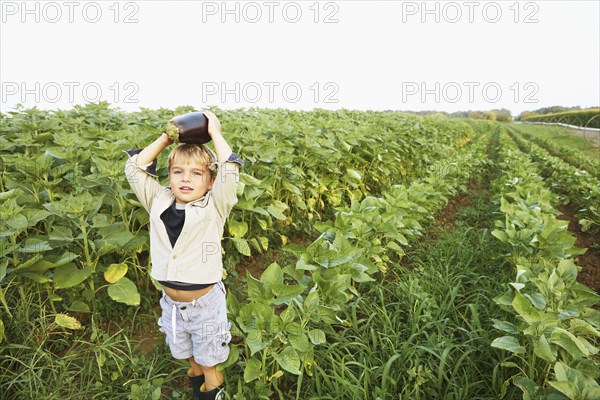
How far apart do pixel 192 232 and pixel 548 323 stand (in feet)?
5.36

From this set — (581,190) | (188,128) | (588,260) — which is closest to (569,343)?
(188,128)

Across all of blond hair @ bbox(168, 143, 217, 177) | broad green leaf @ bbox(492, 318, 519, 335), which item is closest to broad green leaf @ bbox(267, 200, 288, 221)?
blond hair @ bbox(168, 143, 217, 177)

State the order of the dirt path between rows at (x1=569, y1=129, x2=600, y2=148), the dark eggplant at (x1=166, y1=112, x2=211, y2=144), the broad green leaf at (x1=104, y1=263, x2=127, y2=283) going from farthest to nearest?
the dirt path between rows at (x1=569, y1=129, x2=600, y2=148)
the broad green leaf at (x1=104, y1=263, x2=127, y2=283)
the dark eggplant at (x1=166, y1=112, x2=211, y2=144)

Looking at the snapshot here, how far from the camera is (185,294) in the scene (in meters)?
1.72

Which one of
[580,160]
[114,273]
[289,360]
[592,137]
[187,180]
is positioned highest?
[592,137]

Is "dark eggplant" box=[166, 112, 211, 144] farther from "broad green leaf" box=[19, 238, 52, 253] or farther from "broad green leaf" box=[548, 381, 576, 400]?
"broad green leaf" box=[548, 381, 576, 400]

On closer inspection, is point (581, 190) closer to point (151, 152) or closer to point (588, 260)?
point (588, 260)

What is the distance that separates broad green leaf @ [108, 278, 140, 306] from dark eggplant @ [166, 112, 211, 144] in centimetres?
102

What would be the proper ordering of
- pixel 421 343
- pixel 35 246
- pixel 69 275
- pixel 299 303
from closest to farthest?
pixel 299 303 → pixel 35 246 → pixel 69 275 → pixel 421 343

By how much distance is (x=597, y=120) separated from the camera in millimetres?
30312

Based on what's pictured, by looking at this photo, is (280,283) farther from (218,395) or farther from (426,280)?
(426,280)

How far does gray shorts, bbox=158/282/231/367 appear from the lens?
175 centimetres

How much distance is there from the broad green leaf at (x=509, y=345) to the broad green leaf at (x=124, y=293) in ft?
5.96

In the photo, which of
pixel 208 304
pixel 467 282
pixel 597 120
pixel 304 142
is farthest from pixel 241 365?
pixel 597 120
